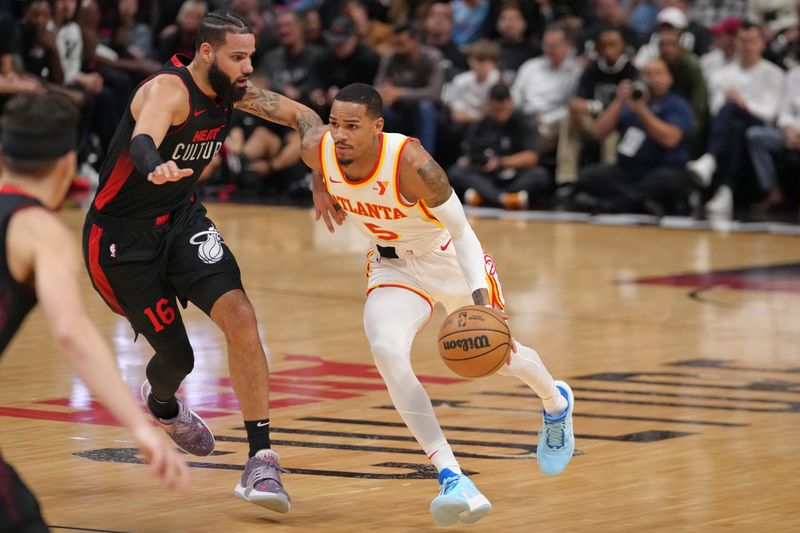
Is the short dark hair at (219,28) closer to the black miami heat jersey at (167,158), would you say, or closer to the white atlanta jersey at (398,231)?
the black miami heat jersey at (167,158)

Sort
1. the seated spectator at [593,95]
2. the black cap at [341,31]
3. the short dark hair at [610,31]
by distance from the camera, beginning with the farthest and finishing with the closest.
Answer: the black cap at [341,31] → the short dark hair at [610,31] → the seated spectator at [593,95]

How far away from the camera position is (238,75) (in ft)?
21.8

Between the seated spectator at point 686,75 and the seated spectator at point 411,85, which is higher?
the seated spectator at point 686,75

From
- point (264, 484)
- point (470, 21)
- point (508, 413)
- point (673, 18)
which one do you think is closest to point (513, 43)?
point (470, 21)

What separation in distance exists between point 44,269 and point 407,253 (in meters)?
2.97

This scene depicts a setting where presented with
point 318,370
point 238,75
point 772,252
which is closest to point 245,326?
point 238,75

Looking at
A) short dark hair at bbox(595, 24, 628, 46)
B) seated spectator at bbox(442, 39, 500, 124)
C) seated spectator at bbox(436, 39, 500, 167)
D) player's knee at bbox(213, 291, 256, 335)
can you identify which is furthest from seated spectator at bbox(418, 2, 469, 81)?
player's knee at bbox(213, 291, 256, 335)

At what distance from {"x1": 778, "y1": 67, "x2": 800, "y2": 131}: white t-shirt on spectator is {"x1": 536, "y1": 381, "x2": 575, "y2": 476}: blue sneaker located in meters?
10.6

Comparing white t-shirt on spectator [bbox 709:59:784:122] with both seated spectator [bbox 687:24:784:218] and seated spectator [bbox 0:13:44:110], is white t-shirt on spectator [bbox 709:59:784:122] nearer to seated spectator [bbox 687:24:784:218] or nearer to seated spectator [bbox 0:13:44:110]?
seated spectator [bbox 687:24:784:218]

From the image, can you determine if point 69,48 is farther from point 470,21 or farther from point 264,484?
point 264,484

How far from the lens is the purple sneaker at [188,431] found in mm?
6895

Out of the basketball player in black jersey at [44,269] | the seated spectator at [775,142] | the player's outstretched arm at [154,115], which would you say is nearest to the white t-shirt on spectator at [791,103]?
the seated spectator at [775,142]

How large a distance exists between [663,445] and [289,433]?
1.80 meters

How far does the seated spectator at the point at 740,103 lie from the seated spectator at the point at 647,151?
35cm
